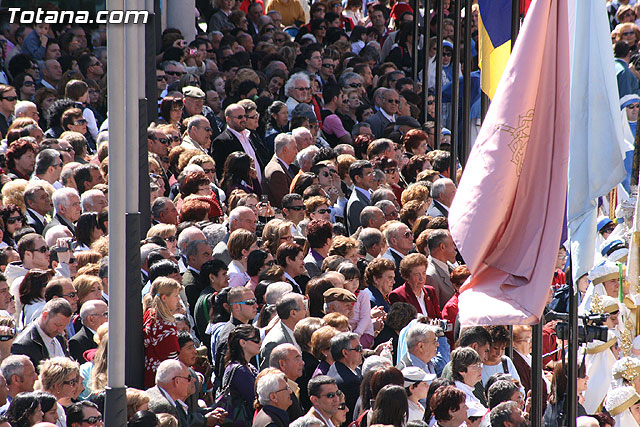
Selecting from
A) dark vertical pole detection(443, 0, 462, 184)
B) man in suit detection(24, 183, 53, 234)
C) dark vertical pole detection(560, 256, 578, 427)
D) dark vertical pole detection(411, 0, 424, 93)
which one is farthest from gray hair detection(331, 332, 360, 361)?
dark vertical pole detection(411, 0, 424, 93)

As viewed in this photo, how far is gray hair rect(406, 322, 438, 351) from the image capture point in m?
8.46

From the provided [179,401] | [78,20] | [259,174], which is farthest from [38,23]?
[179,401]

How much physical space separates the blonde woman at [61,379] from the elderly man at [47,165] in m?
3.87

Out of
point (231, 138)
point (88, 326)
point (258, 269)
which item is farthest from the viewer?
point (231, 138)

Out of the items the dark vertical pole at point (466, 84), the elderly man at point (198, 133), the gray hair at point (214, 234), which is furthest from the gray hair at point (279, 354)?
the dark vertical pole at point (466, 84)

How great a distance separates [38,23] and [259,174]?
4.46 meters

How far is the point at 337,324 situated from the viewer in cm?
851

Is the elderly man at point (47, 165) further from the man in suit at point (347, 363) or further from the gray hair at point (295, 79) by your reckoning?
the gray hair at point (295, 79)

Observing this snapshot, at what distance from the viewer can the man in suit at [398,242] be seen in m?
10.5

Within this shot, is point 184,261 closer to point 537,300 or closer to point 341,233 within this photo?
point 341,233

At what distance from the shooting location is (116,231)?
700cm

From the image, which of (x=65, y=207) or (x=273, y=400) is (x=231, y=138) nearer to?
(x=65, y=207)

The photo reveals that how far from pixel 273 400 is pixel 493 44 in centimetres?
480

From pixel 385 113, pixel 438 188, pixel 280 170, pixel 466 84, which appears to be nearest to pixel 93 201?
pixel 280 170
